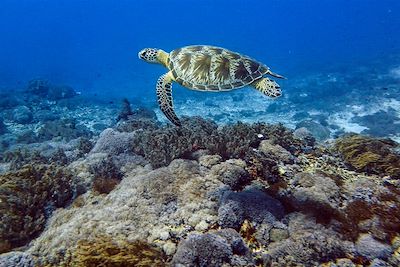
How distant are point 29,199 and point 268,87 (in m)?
4.71

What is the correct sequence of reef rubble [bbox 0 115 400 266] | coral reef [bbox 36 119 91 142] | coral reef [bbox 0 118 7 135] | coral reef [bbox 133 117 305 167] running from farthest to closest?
coral reef [bbox 0 118 7 135] < coral reef [bbox 36 119 91 142] < coral reef [bbox 133 117 305 167] < reef rubble [bbox 0 115 400 266]

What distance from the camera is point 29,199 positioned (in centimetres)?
508

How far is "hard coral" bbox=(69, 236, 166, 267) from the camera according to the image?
3.54 m

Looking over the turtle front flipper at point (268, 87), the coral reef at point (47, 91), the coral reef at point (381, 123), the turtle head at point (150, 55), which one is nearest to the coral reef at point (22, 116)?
the coral reef at point (47, 91)

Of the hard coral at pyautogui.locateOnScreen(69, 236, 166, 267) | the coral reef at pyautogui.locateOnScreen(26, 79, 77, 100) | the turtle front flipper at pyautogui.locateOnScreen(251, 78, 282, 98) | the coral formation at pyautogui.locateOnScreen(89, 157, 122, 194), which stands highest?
the coral reef at pyautogui.locateOnScreen(26, 79, 77, 100)

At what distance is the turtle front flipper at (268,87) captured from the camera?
5176 millimetres

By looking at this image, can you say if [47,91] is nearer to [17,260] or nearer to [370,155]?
[17,260]

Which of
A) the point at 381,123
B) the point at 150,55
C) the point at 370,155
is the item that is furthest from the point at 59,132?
the point at 381,123

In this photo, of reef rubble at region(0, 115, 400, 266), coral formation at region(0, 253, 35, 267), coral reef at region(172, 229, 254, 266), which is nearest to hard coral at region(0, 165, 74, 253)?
reef rubble at region(0, 115, 400, 266)

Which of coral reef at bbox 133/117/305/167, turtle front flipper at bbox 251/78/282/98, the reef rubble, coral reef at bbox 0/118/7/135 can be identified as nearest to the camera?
the reef rubble

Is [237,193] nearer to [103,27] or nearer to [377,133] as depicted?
[377,133]

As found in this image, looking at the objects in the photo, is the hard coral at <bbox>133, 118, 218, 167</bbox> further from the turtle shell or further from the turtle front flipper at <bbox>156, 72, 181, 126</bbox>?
the turtle shell

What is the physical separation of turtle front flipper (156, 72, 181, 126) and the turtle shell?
28 cm

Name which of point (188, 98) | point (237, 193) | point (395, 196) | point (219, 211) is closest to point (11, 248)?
point (219, 211)
